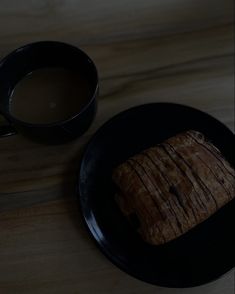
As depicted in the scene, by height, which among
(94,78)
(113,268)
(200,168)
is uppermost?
(94,78)

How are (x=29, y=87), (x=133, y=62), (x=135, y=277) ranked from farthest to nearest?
(x=133, y=62), (x=29, y=87), (x=135, y=277)

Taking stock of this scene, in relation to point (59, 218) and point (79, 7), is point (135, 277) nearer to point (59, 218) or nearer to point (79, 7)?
point (59, 218)

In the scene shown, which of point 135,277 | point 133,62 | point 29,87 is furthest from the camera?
point 133,62

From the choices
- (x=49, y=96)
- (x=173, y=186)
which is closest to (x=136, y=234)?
(x=173, y=186)

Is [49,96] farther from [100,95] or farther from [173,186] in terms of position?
[173,186]

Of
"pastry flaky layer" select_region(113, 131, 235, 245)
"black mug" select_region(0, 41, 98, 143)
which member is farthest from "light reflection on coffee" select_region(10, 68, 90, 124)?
"pastry flaky layer" select_region(113, 131, 235, 245)

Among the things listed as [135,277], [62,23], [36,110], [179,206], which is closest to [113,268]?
[135,277]
